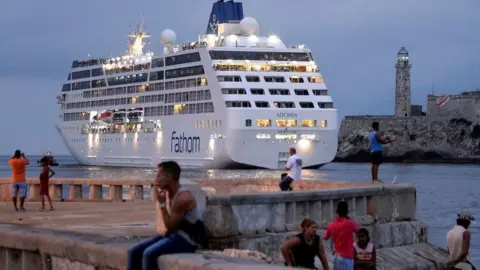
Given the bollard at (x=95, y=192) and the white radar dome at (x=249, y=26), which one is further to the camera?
the white radar dome at (x=249, y=26)

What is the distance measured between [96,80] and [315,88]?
83.4ft

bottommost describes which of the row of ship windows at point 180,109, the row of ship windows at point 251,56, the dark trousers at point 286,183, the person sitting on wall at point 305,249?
the person sitting on wall at point 305,249

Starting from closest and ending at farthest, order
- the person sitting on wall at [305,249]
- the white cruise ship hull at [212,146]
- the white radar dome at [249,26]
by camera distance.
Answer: the person sitting on wall at [305,249] < the white cruise ship hull at [212,146] < the white radar dome at [249,26]

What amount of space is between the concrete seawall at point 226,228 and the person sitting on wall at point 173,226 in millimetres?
82

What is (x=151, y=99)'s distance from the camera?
257 ft

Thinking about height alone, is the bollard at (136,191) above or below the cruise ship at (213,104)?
below

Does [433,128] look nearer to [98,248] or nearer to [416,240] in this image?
[416,240]

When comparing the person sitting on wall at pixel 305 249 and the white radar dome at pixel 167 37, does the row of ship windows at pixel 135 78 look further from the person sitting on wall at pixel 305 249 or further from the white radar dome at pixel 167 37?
the person sitting on wall at pixel 305 249

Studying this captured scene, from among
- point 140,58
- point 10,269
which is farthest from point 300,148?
point 10,269

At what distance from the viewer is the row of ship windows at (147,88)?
7209 cm

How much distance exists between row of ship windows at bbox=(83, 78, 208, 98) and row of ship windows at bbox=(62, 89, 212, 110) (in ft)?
1.69

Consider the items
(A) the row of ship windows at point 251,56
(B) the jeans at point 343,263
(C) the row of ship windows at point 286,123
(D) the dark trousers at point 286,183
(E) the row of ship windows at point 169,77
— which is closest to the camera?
(B) the jeans at point 343,263

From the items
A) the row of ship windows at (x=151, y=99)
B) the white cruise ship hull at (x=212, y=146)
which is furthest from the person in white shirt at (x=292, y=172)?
the row of ship windows at (x=151, y=99)

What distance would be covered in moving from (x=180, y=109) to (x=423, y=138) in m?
56.5
